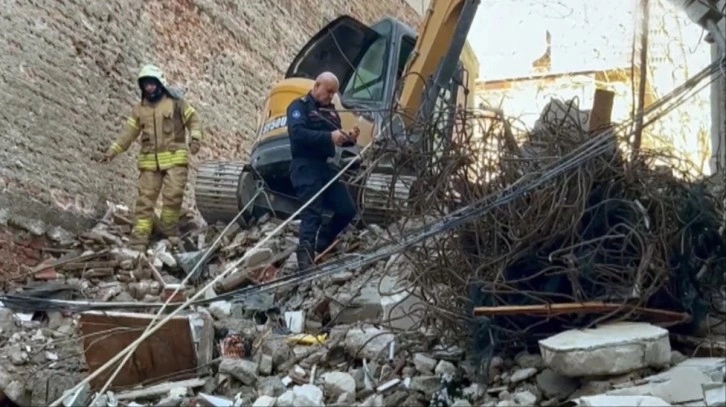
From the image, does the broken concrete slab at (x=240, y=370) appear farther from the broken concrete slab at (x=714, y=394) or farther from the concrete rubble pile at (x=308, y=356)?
the broken concrete slab at (x=714, y=394)

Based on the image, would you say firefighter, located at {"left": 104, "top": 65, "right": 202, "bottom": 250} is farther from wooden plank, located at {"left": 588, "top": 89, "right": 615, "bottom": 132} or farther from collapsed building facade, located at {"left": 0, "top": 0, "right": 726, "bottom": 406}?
wooden plank, located at {"left": 588, "top": 89, "right": 615, "bottom": 132}

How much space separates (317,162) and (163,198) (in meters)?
2.17

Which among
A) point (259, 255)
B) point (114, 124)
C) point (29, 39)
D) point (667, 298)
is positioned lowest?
point (667, 298)

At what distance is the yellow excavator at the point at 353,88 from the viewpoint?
7.57m

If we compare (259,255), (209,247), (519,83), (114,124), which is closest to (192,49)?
(114,124)

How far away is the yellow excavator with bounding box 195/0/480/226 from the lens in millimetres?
7570

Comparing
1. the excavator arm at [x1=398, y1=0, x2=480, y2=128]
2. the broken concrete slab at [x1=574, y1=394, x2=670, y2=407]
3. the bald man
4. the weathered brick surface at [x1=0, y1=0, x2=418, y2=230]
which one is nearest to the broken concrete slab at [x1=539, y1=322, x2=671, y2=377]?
the broken concrete slab at [x1=574, y1=394, x2=670, y2=407]

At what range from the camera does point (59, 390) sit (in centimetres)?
548

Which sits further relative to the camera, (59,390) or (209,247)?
(209,247)

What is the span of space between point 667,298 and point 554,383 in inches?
33.0

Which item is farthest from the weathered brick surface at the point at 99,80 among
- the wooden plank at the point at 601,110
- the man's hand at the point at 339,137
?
the wooden plank at the point at 601,110

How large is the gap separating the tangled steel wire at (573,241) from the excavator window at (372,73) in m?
3.59

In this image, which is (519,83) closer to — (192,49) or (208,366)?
(192,49)

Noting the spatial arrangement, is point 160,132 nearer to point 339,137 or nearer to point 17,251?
point 17,251
